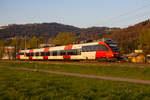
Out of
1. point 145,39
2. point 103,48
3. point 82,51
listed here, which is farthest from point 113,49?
point 145,39

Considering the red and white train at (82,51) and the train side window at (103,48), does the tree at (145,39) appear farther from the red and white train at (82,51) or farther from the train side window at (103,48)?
the train side window at (103,48)

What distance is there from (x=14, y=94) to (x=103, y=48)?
26.7 meters

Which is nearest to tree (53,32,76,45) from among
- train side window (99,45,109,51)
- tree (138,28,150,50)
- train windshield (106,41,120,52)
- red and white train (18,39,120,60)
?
red and white train (18,39,120,60)

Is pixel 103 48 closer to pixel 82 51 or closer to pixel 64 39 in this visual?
pixel 82 51

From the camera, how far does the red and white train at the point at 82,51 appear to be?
115 feet

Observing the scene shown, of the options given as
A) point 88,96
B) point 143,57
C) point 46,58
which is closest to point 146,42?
point 143,57

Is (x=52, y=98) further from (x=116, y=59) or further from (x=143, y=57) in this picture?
(x=143, y=57)

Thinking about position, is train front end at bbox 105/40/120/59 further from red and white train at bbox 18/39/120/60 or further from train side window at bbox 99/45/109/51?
train side window at bbox 99/45/109/51

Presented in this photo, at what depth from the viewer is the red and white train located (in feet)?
115

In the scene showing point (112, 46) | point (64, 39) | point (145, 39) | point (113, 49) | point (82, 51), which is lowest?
point (82, 51)

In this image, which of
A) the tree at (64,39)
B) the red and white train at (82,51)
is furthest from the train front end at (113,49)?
the tree at (64,39)

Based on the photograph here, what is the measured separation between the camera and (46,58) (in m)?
57.1

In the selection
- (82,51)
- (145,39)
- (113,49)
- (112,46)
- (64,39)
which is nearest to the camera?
(113,49)

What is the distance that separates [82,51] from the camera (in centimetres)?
4119
